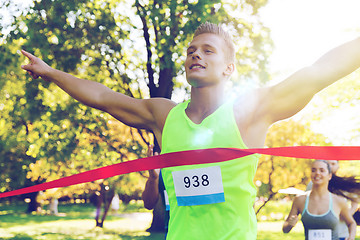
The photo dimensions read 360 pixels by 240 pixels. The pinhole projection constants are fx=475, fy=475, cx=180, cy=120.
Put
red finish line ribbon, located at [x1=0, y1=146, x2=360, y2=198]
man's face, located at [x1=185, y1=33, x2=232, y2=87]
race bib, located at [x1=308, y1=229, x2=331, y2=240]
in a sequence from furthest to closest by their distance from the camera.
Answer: race bib, located at [x1=308, y1=229, x2=331, y2=240], man's face, located at [x1=185, y1=33, x2=232, y2=87], red finish line ribbon, located at [x1=0, y1=146, x2=360, y2=198]

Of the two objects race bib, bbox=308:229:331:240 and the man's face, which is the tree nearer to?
race bib, bbox=308:229:331:240

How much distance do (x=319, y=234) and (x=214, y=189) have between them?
3.57 meters

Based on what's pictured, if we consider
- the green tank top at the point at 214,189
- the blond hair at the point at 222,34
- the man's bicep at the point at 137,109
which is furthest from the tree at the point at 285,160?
the green tank top at the point at 214,189

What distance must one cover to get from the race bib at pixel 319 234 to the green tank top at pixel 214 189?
3.33 meters

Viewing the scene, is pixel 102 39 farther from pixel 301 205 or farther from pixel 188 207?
pixel 188 207

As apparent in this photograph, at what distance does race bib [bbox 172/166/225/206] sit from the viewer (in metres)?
2.31

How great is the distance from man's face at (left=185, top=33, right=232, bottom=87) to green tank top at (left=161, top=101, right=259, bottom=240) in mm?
210

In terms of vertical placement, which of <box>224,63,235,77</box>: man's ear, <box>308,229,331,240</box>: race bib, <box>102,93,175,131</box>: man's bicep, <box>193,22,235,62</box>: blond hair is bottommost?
<box>308,229,331,240</box>: race bib

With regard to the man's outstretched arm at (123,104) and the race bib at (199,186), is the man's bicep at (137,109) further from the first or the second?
the race bib at (199,186)

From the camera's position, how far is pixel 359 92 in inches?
574

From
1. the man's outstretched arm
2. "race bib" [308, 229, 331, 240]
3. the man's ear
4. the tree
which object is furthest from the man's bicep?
the tree

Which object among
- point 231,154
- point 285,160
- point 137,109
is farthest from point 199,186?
point 285,160

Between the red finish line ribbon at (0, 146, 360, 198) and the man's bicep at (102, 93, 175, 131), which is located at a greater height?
the man's bicep at (102, 93, 175, 131)

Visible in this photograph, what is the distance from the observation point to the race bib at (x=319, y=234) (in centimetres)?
538
